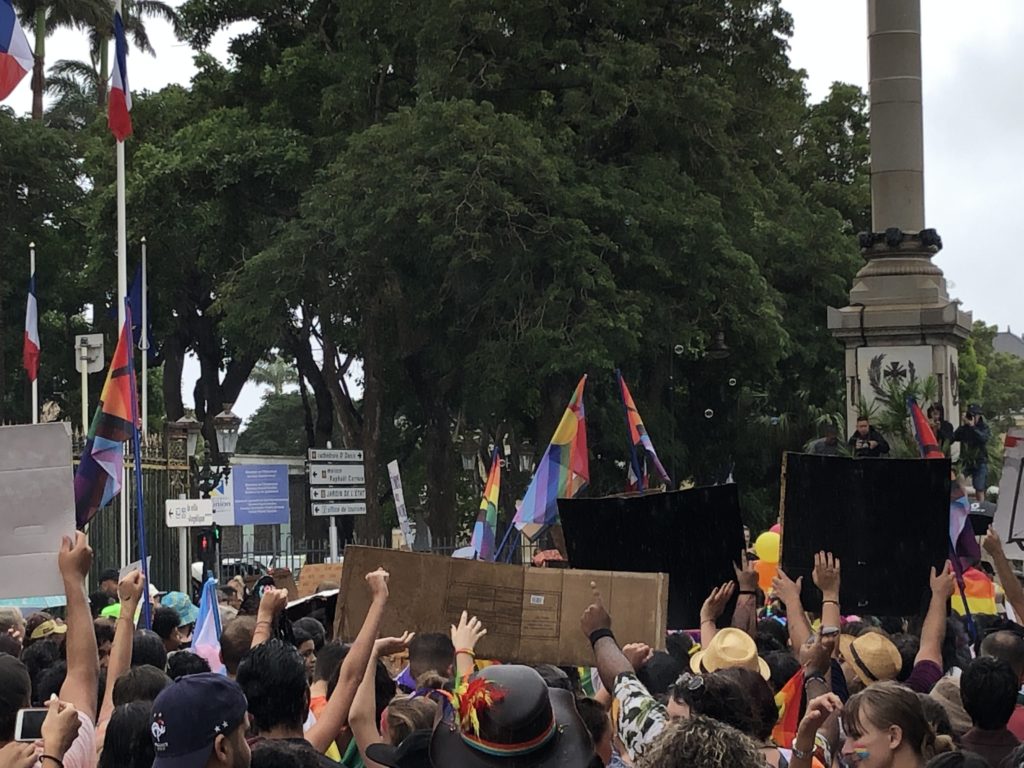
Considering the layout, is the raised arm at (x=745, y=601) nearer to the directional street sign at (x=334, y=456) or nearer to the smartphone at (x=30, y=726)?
the smartphone at (x=30, y=726)

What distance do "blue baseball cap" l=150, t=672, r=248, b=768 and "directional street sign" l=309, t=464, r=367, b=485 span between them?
62.9 feet

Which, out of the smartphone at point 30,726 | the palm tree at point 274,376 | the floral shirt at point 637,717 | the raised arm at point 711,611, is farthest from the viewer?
the palm tree at point 274,376

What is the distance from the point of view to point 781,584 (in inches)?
267

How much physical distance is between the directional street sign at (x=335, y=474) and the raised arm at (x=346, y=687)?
57.8 feet

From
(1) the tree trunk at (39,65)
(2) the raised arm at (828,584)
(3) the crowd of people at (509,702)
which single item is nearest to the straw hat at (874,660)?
(3) the crowd of people at (509,702)

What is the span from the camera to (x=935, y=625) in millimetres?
6785

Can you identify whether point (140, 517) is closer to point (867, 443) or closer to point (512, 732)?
point (512, 732)

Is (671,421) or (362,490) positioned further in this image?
(671,421)

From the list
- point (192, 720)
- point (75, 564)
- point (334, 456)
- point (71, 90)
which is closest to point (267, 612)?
point (75, 564)

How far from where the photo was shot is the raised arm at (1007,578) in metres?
7.40

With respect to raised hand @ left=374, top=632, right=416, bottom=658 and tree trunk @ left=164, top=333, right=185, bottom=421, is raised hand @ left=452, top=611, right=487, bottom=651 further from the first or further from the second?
tree trunk @ left=164, top=333, right=185, bottom=421

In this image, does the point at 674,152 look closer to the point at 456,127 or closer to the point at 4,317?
the point at 456,127

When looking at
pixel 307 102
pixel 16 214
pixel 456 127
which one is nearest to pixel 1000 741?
pixel 456 127

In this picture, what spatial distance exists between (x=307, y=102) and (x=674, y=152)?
24.5 feet
